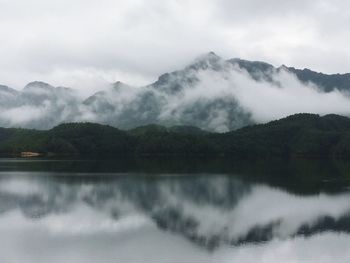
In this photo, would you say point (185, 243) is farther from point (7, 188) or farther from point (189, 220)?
point (7, 188)

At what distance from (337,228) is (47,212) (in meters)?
30.1

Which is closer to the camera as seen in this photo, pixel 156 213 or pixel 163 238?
pixel 163 238

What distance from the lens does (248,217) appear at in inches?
2160

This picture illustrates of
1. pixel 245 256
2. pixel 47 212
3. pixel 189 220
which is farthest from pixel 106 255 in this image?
pixel 47 212

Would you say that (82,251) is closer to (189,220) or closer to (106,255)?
(106,255)

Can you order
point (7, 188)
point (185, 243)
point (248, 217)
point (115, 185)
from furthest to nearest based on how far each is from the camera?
point (115, 185)
point (7, 188)
point (248, 217)
point (185, 243)

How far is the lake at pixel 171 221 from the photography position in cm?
3819

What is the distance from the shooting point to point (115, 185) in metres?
79.5

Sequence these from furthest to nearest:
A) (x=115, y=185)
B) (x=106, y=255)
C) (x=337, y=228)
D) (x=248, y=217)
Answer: (x=115, y=185) < (x=248, y=217) < (x=337, y=228) < (x=106, y=255)

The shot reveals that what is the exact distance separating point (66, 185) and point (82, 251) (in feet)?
141

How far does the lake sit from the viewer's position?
125ft

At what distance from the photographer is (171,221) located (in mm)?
51125

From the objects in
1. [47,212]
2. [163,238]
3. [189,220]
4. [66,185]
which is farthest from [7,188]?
[163,238]

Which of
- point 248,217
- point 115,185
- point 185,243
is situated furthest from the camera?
point 115,185
